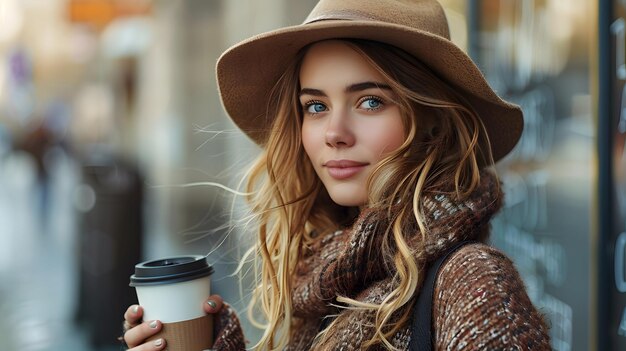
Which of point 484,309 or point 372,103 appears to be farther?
point 372,103

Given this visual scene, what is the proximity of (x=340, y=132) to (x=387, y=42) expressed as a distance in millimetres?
271

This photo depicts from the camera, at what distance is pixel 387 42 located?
79.9 inches

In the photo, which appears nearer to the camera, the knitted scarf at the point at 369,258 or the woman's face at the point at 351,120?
the knitted scarf at the point at 369,258

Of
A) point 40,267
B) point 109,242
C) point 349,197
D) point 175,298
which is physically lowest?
point 40,267

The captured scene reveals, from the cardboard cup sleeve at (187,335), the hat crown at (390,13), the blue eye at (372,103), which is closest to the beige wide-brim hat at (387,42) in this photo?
the hat crown at (390,13)

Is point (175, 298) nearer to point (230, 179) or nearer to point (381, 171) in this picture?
point (381, 171)

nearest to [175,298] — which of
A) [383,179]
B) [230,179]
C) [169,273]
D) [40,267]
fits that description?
[169,273]

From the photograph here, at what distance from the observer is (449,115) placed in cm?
210

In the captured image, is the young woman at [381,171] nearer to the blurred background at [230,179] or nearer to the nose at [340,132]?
the nose at [340,132]

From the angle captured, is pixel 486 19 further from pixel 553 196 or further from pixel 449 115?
pixel 449 115

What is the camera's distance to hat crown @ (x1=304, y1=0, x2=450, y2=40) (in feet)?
6.57

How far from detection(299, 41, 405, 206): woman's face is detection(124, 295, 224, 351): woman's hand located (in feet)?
1.51

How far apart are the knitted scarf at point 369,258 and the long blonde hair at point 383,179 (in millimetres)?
25

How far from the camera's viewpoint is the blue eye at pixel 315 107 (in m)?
2.15
